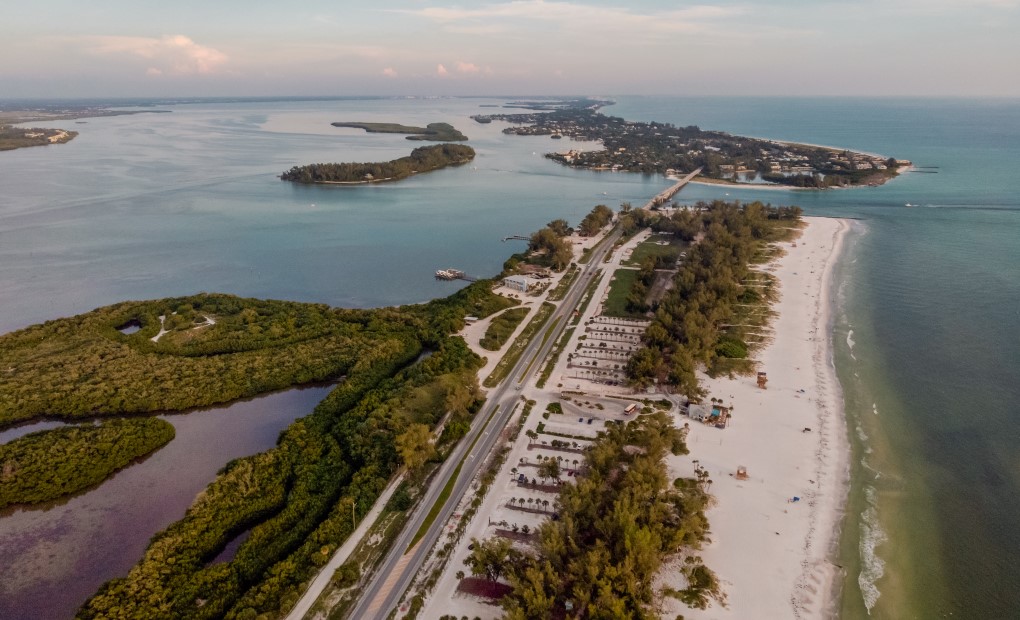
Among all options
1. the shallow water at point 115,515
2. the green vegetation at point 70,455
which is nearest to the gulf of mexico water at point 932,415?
the shallow water at point 115,515

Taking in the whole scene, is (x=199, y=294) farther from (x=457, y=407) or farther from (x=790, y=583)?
(x=790, y=583)

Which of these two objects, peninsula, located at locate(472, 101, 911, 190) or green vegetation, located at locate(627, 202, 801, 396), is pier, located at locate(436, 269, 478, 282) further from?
peninsula, located at locate(472, 101, 911, 190)

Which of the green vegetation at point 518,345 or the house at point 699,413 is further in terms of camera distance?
the green vegetation at point 518,345

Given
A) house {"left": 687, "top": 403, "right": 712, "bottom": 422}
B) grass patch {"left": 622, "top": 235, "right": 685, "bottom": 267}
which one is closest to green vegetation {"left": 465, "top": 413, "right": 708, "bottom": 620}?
house {"left": 687, "top": 403, "right": 712, "bottom": 422}

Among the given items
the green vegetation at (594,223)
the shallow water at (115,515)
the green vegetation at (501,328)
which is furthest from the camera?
the green vegetation at (594,223)

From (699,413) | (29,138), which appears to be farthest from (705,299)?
(29,138)

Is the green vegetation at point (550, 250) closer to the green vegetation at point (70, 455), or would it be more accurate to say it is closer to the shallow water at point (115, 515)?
the shallow water at point (115, 515)

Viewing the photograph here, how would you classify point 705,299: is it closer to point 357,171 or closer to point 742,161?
point 357,171

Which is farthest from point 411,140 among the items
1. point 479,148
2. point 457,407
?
point 457,407
